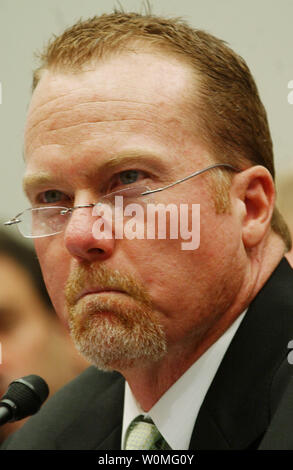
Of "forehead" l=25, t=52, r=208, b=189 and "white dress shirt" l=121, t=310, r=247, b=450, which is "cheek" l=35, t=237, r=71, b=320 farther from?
"white dress shirt" l=121, t=310, r=247, b=450

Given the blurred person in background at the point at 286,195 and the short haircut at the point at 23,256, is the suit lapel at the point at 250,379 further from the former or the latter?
the short haircut at the point at 23,256

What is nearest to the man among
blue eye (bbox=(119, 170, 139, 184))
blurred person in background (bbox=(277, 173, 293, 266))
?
blue eye (bbox=(119, 170, 139, 184))

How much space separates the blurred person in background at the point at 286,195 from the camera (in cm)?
211

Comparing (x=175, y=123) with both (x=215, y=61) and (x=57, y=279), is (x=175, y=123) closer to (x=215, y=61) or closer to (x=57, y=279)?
→ (x=215, y=61)

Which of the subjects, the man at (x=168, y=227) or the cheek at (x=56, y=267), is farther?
the cheek at (x=56, y=267)

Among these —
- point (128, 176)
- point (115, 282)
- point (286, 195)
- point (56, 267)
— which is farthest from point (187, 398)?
point (286, 195)

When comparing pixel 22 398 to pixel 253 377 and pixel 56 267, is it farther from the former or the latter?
pixel 253 377

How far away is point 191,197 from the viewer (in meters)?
1.55

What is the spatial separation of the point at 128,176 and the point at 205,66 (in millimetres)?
392

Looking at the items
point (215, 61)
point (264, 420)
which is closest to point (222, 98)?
point (215, 61)

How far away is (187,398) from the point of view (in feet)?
5.30

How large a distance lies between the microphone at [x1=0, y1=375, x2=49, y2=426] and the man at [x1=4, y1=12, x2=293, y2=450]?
0.67 ft

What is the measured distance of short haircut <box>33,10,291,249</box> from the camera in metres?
1.64

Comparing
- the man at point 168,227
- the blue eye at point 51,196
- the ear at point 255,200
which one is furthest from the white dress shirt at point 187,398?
the blue eye at point 51,196
